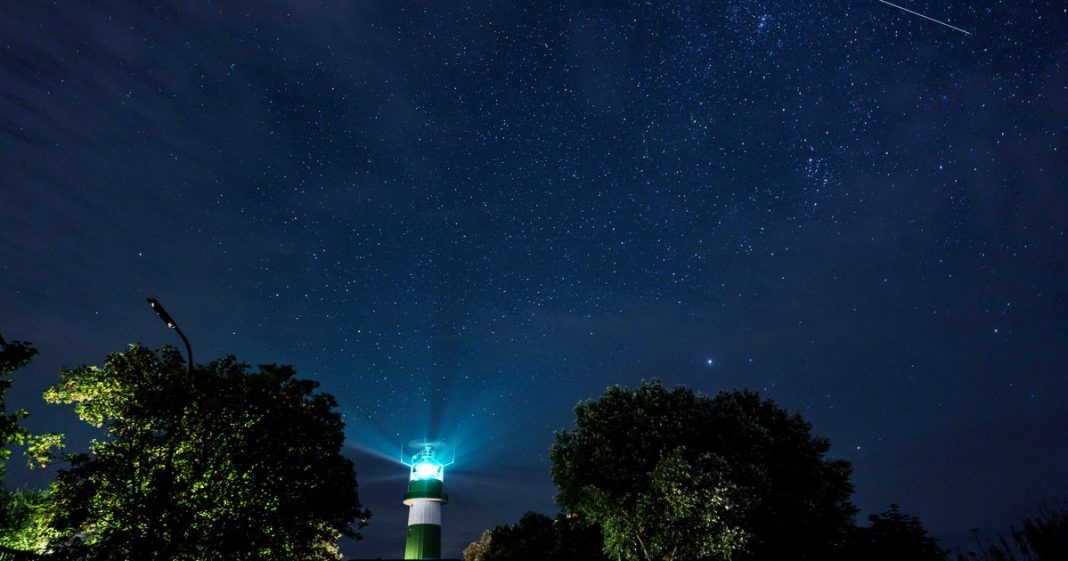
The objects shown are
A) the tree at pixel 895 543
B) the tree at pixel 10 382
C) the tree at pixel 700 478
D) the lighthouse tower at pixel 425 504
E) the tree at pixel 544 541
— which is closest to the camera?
the tree at pixel 10 382

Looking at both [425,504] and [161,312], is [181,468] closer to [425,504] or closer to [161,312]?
[161,312]

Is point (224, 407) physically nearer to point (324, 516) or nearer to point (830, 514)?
point (324, 516)

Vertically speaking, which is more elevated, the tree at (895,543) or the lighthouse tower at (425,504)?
the lighthouse tower at (425,504)

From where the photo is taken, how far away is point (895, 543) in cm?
3712

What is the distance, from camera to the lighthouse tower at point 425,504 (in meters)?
58.5

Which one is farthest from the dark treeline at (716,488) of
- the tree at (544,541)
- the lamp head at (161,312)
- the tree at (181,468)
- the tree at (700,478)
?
the lamp head at (161,312)

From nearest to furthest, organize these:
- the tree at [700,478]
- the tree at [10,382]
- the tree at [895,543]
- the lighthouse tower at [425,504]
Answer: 1. the tree at [10,382]
2. the tree at [700,478]
3. the tree at [895,543]
4. the lighthouse tower at [425,504]

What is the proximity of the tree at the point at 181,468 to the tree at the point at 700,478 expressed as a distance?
15.7 meters

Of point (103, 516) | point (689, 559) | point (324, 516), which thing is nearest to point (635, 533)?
point (689, 559)

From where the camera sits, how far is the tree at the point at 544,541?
149 ft

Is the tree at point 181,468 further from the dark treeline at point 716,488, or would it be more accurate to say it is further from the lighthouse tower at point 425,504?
the lighthouse tower at point 425,504

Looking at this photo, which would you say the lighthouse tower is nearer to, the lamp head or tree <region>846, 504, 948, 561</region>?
tree <region>846, 504, 948, 561</region>

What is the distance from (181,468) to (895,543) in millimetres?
40685

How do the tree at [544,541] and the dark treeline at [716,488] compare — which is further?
the tree at [544,541]
